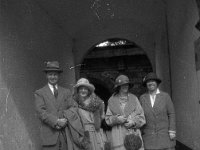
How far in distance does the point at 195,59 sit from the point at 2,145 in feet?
9.58

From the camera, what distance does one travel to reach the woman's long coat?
5.16 meters

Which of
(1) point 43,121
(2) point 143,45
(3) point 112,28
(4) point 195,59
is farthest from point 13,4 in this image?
(2) point 143,45

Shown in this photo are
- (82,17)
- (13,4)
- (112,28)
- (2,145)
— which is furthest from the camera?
(112,28)

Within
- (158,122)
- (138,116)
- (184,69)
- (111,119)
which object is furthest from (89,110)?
(184,69)

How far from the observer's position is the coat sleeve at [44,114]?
4738 millimetres

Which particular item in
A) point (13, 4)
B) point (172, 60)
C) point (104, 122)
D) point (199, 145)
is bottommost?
point (199, 145)

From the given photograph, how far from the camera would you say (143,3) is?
27.8 ft

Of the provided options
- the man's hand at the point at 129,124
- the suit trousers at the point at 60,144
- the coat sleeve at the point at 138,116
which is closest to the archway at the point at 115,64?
the coat sleeve at the point at 138,116

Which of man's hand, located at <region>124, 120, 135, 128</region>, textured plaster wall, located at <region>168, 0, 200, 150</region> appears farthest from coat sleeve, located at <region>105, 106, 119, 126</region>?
textured plaster wall, located at <region>168, 0, 200, 150</region>

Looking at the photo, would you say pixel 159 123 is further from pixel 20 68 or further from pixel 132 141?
pixel 20 68

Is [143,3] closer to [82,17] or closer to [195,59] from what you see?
[82,17]

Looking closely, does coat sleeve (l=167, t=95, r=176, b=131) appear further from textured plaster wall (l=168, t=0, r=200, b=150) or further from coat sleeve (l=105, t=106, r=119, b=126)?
coat sleeve (l=105, t=106, r=119, b=126)

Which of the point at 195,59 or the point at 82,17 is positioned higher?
the point at 82,17

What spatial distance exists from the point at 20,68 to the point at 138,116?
2.20 m
